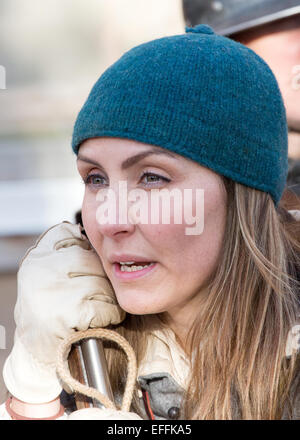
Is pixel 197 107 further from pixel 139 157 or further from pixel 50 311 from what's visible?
pixel 50 311

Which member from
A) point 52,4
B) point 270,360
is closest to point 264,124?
point 270,360

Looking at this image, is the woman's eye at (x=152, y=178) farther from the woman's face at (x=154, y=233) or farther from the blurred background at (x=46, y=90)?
the blurred background at (x=46, y=90)

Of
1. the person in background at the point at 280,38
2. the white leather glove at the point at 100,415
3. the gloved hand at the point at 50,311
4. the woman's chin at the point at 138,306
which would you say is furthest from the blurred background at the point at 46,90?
the white leather glove at the point at 100,415

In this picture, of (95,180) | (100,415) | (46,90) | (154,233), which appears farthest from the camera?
(46,90)

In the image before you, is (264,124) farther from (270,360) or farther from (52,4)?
(52,4)

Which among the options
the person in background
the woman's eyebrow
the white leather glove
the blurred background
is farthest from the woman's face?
the blurred background

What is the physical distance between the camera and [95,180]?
1.26 metres

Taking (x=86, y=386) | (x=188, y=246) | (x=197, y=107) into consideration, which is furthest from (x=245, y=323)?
(x=197, y=107)

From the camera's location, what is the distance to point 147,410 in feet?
4.16

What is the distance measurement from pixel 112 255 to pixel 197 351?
0.91ft

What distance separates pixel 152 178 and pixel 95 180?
0.15m

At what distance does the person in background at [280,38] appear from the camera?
1.93m

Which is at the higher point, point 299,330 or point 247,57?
point 247,57

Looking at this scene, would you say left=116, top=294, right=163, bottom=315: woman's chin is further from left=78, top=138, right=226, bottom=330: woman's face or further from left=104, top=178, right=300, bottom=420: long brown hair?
left=104, top=178, right=300, bottom=420: long brown hair
